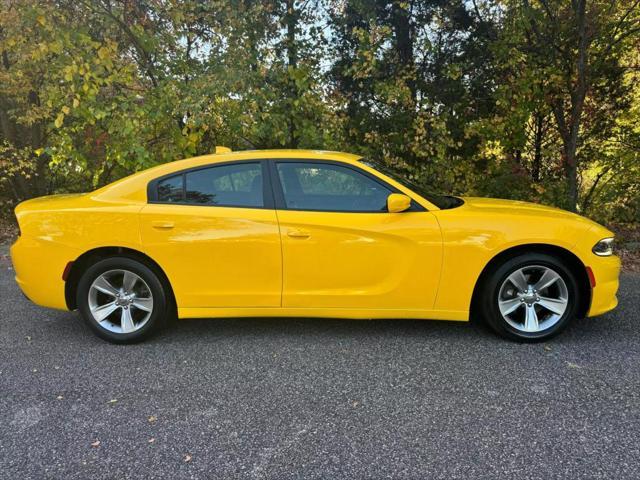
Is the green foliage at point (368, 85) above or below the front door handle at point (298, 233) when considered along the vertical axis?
above

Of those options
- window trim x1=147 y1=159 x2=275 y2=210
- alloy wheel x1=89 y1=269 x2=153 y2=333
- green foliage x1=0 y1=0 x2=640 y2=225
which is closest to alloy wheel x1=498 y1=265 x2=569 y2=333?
window trim x1=147 y1=159 x2=275 y2=210

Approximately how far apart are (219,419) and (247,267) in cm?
125

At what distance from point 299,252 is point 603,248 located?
236 centimetres

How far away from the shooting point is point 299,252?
3633mm

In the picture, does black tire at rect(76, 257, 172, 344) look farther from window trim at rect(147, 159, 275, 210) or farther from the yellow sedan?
window trim at rect(147, 159, 275, 210)

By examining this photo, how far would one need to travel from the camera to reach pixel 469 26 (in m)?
7.37

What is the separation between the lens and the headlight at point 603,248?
3643 millimetres

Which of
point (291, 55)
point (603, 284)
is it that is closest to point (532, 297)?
point (603, 284)

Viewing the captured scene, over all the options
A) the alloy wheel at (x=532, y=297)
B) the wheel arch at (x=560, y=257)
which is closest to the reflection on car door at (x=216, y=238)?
the wheel arch at (x=560, y=257)

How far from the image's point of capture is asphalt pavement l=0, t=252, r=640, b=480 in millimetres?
2354

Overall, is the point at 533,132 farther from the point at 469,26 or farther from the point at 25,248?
the point at 25,248

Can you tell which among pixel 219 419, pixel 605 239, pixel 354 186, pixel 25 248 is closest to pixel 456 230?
pixel 354 186

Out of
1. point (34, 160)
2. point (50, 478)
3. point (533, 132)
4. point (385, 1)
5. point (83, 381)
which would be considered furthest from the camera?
point (34, 160)

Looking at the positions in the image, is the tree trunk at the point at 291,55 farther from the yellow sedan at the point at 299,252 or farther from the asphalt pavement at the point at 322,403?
the asphalt pavement at the point at 322,403
